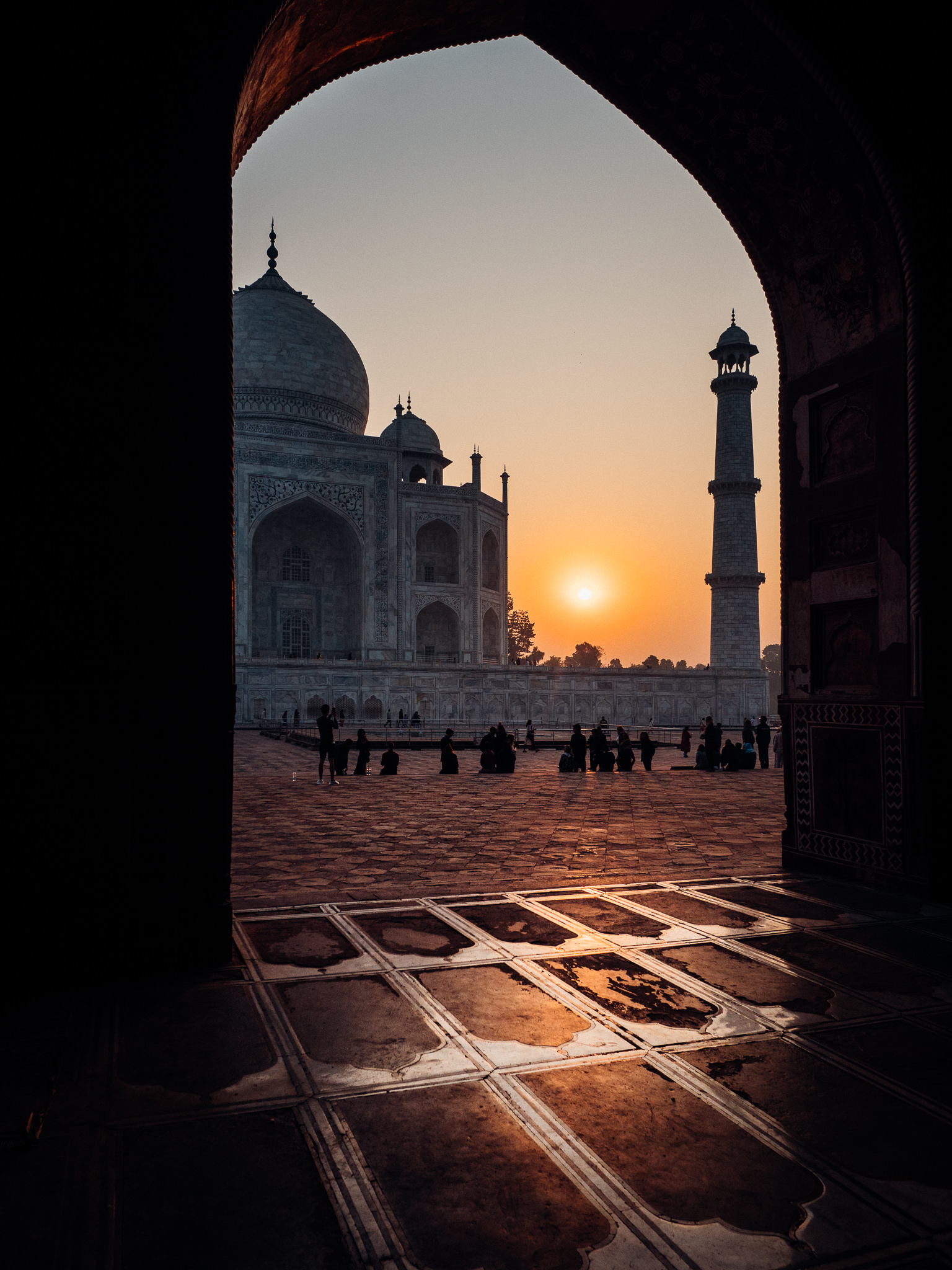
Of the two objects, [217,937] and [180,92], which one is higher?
[180,92]

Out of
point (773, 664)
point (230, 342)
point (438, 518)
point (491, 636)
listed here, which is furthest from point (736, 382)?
point (773, 664)

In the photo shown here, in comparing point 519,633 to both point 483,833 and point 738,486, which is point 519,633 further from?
point 483,833

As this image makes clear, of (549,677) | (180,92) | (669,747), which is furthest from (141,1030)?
(549,677)

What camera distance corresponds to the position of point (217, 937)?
3354mm

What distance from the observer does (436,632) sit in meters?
36.6

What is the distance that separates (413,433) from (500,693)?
14.6m

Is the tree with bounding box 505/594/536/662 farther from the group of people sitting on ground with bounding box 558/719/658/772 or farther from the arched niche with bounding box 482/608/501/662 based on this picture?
the group of people sitting on ground with bounding box 558/719/658/772

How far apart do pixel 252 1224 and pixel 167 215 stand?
11.3 feet

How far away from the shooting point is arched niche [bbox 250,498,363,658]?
34406 millimetres

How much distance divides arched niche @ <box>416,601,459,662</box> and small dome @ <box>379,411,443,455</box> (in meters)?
7.15

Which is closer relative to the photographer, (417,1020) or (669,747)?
(417,1020)

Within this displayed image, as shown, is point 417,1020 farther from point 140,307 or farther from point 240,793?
point 240,793

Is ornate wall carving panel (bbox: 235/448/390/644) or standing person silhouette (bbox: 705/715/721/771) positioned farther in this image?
ornate wall carving panel (bbox: 235/448/390/644)

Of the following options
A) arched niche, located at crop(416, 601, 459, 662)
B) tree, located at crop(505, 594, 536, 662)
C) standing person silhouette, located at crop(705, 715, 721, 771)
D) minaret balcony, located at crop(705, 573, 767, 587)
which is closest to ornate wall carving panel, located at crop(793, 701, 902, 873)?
standing person silhouette, located at crop(705, 715, 721, 771)
